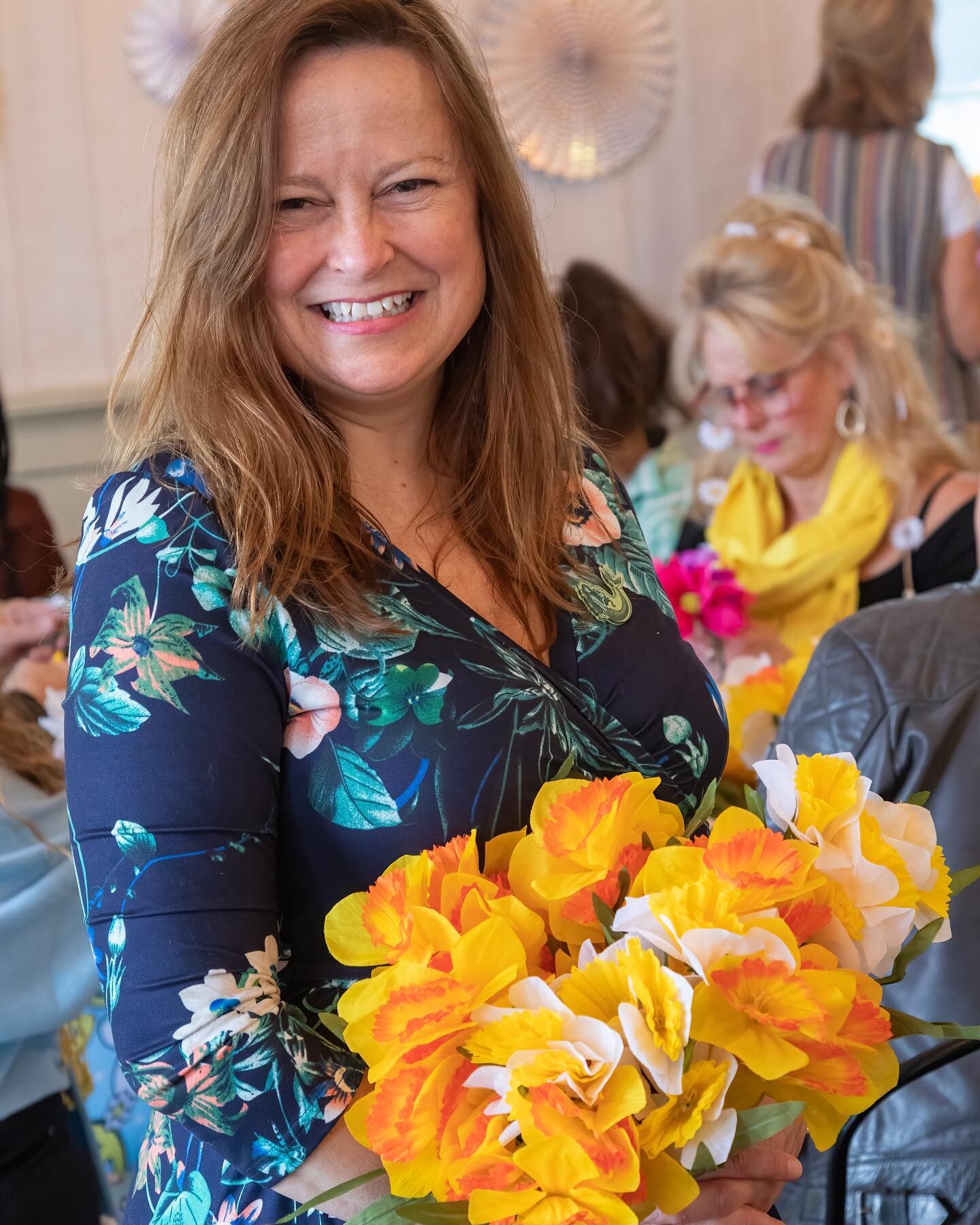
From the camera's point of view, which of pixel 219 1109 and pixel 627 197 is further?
pixel 627 197

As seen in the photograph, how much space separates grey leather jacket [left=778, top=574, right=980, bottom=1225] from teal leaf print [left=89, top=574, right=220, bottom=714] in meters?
0.69

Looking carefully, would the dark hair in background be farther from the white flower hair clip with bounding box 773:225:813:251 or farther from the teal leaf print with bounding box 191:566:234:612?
the teal leaf print with bounding box 191:566:234:612

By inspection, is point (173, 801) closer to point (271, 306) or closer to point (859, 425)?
point (271, 306)

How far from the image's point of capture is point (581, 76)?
4.37 meters

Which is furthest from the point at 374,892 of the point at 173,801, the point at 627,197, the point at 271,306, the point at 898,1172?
the point at 627,197

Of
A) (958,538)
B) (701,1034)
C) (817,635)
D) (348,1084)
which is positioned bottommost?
(817,635)

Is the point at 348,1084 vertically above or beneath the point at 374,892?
beneath

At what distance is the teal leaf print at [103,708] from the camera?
943 mm

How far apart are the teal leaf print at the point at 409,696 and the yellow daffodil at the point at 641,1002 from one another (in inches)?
10.0

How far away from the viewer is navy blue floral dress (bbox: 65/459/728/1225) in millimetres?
926

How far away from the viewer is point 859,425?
2789 millimetres

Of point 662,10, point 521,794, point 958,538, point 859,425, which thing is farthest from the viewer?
point 662,10

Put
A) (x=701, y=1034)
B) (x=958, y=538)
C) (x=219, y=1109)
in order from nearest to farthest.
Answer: (x=701, y=1034) < (x=219, y=1109) < (x=958, y=538)

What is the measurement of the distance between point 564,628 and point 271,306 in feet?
1.21
